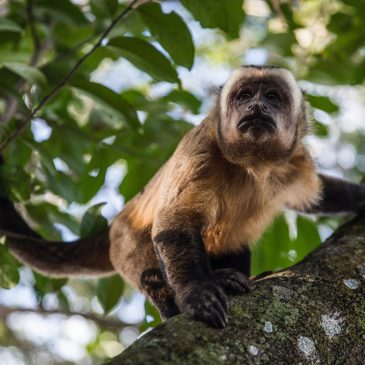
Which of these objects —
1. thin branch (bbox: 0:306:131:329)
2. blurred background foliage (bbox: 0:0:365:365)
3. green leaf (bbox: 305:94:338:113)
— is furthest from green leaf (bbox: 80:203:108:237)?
thin branch (bbox: 0:306:131:329)

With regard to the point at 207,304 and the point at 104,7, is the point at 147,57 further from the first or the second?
the point at 207,304

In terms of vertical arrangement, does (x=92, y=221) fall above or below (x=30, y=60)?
below

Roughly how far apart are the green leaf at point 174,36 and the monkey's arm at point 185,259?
104cm

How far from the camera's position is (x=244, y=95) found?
14.2ft

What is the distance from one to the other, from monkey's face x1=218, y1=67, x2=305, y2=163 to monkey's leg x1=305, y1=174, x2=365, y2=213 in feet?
2.70

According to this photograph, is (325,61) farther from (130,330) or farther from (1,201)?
(130,330)

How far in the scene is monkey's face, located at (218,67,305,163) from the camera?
3.91 metres

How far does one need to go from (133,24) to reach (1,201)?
1.84 meters

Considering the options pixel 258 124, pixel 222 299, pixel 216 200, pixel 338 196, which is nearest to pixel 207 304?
pixel 222 299

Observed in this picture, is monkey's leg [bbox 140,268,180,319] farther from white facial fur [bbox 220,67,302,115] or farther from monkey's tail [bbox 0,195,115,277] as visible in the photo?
white facial fur [bbox 220,67,302,115]

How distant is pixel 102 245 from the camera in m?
4.94

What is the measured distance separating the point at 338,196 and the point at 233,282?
2.32 m

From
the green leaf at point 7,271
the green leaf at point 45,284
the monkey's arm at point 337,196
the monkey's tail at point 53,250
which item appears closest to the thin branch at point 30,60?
the monkey's tail at point 53,250

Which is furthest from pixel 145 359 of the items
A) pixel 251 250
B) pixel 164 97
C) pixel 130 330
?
pixel 130 330
